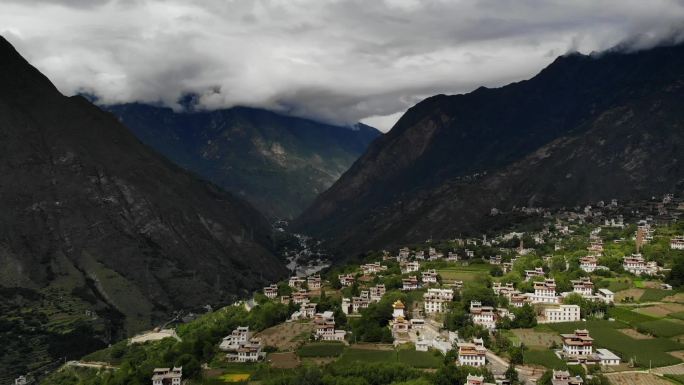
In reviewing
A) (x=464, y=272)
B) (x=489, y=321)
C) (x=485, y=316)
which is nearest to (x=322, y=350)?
(x=485, y=316)

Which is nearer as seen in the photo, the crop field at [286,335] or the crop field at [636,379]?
the crop field at [636,379]

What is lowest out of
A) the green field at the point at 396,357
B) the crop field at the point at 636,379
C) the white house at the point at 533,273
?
the crop field at the point at 636,379

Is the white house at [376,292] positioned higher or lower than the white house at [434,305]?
higher

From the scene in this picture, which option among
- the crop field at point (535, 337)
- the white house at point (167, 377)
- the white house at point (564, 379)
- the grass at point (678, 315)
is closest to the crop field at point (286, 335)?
the white house at point (167, 377)

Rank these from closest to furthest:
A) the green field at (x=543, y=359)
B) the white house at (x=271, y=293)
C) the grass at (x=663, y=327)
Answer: the green field at (x=543, y=359), the grass at (x=663, y=327), the white house at (x=271, y=293)

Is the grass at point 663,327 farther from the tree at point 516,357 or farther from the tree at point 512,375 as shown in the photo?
the tree at point 512,375

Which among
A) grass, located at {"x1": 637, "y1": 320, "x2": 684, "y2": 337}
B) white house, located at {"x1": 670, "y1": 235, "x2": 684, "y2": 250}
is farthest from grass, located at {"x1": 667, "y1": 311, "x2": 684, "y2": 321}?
white house, located at {"x1": 670, "y1": 235, "x2": 684, "y2": 250}

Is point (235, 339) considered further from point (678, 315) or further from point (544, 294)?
point (678, 315)
